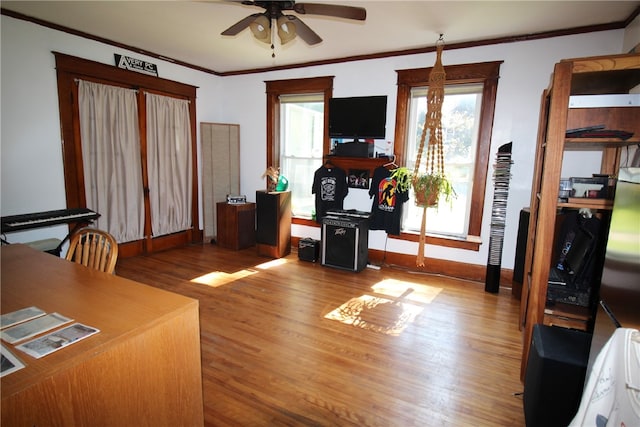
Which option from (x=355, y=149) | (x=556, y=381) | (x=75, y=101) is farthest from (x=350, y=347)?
(x=75, y=101)

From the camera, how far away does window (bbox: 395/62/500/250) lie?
365 centimetres

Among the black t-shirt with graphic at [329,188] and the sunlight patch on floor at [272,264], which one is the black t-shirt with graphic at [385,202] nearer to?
the black t-shirt with graphic at [329,188]

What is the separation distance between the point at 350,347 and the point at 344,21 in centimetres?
300

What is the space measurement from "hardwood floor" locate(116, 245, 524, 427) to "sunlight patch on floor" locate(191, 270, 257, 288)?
0.02 metres

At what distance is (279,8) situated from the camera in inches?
86.0

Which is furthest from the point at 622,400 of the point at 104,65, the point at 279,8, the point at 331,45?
the point at 104,65

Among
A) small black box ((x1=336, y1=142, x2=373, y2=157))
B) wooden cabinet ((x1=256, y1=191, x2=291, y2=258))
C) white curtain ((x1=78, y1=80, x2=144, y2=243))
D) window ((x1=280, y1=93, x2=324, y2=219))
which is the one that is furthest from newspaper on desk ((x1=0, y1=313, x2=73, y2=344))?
window ((x1=280, y1=93, x2=324, y2=219))

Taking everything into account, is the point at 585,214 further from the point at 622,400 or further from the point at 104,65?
the point at 104,65

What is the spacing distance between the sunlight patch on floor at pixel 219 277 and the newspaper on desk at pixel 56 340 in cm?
250

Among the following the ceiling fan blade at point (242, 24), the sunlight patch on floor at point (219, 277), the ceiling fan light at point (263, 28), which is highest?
the ceiling fan blade at point (242, 24)

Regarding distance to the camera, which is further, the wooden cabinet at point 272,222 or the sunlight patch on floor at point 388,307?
the wooden cabinet at point 272,222

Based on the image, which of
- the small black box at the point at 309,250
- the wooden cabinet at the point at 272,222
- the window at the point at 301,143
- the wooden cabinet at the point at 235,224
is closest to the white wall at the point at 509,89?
the window at the point at 301,143

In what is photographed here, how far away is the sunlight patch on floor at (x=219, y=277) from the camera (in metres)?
3.63

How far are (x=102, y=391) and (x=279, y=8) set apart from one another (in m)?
2.32
